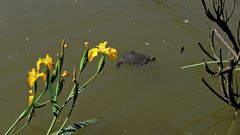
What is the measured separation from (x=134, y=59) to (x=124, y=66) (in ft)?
0.41

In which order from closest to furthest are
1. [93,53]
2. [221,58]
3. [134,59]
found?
[93,53] → [221,58] → [134,59]

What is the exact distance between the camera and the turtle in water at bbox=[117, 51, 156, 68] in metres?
4.26

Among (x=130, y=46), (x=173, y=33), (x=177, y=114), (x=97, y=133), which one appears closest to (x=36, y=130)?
(x=97, y=133)

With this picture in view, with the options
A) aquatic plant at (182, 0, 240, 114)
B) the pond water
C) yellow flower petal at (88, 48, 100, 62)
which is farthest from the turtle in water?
yellow flower petal at (88, 48, 100, 62)

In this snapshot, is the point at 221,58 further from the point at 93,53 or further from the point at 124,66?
the point at 124,66

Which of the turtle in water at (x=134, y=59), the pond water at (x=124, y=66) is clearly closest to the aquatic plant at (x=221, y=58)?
the pond water at (x=124, y=66)

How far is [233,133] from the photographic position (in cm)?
367

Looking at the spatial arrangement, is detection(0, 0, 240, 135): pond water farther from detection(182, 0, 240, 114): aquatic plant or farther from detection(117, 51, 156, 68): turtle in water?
detection(182, 0, 240, 114): aquatic plant

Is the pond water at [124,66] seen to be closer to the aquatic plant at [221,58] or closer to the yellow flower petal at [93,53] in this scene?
the aquatic plant at [221,58]

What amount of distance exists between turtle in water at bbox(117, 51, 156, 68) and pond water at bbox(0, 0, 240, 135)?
72mm

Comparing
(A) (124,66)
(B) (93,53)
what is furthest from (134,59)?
(B) (93,53)

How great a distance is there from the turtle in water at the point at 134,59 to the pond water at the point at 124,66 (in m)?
0.07

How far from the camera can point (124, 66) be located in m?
4.32

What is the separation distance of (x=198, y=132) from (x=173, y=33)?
59.8 inches
